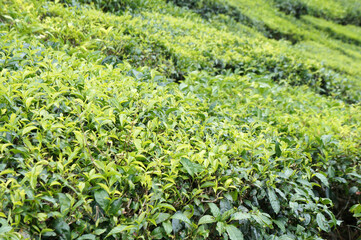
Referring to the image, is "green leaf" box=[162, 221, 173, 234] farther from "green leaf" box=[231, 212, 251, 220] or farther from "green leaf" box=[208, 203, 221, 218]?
"green leaf" box=[231, 212, 251, 220]

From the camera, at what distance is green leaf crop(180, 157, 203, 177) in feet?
5.28

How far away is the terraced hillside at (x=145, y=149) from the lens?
1.36 metres

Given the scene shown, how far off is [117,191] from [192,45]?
127 inches

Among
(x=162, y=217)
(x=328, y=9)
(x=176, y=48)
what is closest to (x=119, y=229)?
(x=162, y=217)

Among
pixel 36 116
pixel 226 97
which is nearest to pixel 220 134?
pixel 226 97

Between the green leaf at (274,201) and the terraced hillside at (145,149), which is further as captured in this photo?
the green leaf at (274,201)

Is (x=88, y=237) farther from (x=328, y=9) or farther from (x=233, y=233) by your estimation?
(x=328, y=9)

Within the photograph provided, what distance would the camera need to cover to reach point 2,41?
233 centimetres

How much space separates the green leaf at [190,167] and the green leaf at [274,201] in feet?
1.87

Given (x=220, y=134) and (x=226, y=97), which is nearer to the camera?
(x=220, y=134)

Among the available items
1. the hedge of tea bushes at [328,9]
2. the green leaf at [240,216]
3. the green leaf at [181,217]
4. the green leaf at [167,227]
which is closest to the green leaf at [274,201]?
the green leaf at [240,216]

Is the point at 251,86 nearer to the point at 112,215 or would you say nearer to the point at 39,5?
the point at 112,215

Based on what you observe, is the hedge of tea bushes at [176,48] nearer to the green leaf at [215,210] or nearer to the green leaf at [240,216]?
the green leaf at [215,210]

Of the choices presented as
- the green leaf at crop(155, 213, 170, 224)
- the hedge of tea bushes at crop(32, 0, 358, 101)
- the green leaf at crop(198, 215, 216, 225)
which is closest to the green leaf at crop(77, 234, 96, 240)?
the green leaf at crop(155, 213, 170, 224)
